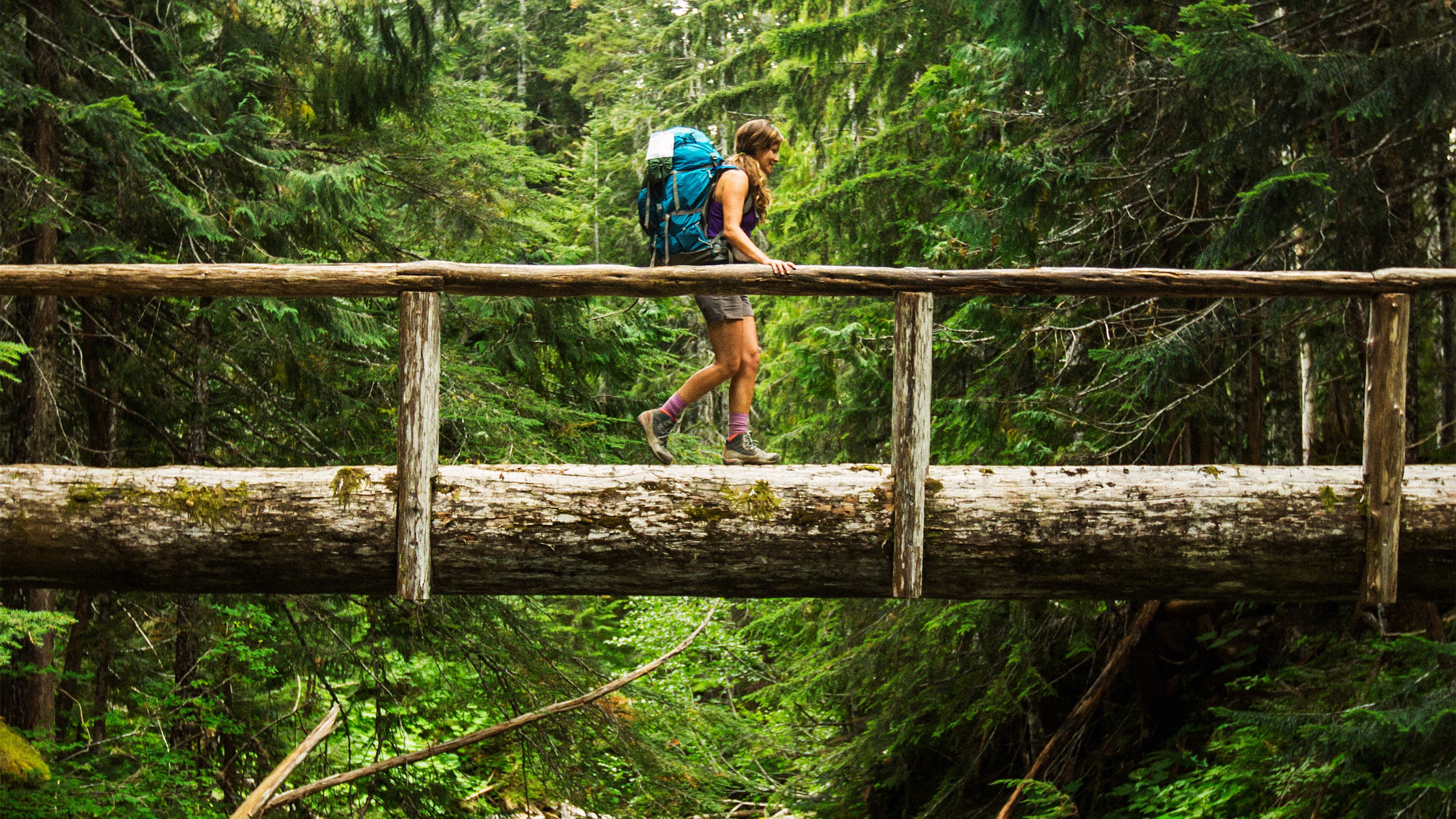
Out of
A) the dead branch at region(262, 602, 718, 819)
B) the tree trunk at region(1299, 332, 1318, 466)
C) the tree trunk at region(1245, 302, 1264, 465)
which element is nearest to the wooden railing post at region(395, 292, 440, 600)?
the dead branch at region(262, 602, 718, 819)

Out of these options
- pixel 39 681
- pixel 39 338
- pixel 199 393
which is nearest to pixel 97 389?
pixel 199 393

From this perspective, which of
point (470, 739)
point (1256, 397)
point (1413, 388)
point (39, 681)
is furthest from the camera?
point (1256, 397)

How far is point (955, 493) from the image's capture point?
438cm

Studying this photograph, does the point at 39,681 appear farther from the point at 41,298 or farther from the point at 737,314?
the point at 737,314

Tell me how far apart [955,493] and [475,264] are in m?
2.15

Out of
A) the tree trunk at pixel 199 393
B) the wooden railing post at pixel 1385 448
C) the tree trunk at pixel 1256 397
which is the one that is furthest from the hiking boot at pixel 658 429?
the tree trunk at pixel 1256 397

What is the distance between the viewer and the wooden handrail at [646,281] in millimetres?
4250

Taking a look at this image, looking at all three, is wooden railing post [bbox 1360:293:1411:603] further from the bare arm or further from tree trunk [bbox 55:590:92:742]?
tree trunk [bbox 55:590:92:742]

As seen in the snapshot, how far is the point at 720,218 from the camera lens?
4.87 meters

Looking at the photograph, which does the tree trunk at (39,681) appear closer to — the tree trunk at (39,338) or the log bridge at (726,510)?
the tree trunk at (39,338)

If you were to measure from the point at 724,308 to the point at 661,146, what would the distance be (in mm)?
782

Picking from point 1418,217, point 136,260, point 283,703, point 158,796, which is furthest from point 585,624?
point 1418,217

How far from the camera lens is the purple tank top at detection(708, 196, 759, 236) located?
15.9 ft

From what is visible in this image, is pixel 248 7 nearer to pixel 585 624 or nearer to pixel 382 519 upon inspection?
pixel 382 519
